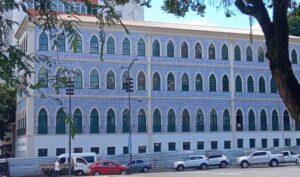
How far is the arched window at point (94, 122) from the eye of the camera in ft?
193

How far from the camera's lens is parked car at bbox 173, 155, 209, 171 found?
54531mm

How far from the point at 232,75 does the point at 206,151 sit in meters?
11.6

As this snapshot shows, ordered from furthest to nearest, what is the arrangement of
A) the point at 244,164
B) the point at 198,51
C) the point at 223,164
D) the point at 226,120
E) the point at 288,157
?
the point at 226,120 → the point at 198,51 → the point at 288,157 → the point at 223,164 → the point at 244,164

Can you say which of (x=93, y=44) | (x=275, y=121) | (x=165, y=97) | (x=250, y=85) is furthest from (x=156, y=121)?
(x=275, y=121)

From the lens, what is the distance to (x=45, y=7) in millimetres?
3135

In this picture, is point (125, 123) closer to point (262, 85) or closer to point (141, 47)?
point (141, 47)

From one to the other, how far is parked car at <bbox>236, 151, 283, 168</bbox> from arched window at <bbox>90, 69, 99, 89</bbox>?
16696mm

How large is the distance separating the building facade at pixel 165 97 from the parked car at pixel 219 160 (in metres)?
6.81

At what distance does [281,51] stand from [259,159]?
48.0m

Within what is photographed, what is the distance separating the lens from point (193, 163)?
54812mm

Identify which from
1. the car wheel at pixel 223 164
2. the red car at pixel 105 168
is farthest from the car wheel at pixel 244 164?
the red car at pixel 105 168

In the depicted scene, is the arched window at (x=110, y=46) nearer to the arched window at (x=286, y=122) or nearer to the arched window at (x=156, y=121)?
the arched window at (x=156, y=121)

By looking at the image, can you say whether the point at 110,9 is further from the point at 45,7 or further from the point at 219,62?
the point at 219,62

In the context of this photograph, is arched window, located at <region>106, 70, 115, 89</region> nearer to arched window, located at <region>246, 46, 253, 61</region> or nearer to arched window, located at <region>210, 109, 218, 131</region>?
arched window, located at <region>210, 109, 218, 131</region>
